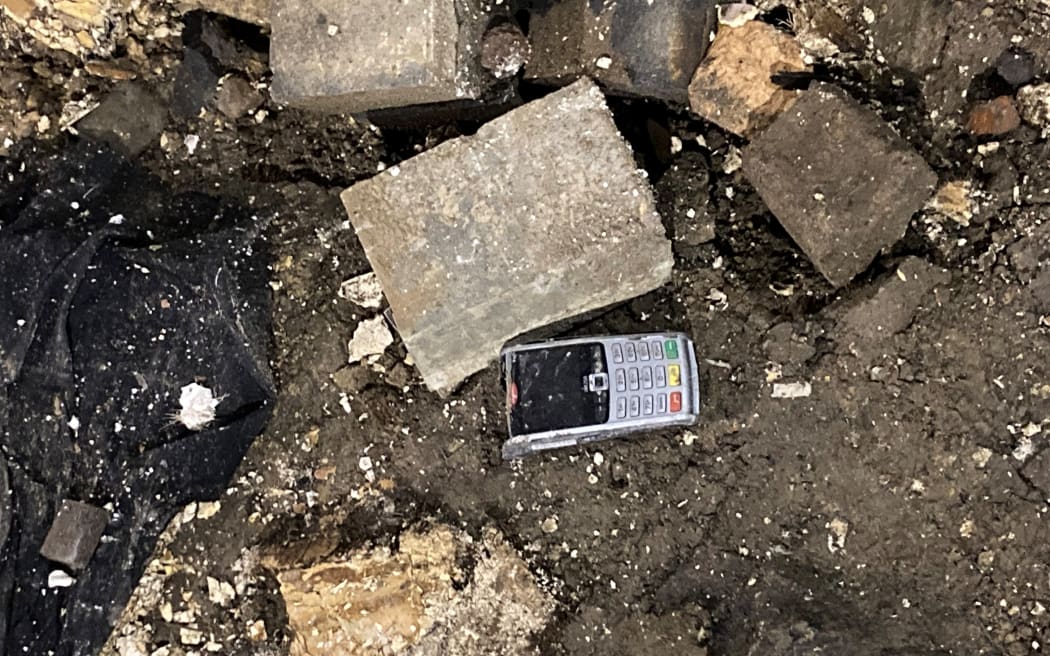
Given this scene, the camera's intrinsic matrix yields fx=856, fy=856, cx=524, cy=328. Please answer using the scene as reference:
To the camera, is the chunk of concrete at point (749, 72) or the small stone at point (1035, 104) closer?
the small stone at point (1035, 104)

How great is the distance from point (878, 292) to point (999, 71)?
0.65m

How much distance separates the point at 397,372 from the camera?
8.28ft

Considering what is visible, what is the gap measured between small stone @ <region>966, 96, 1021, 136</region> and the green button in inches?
38.3

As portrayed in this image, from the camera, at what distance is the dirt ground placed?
2.28 m

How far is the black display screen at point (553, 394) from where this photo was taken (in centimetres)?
223

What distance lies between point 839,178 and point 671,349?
634 millimetres

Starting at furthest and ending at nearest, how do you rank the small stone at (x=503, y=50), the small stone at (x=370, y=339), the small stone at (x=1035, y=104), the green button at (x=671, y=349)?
the small stone at (x=370, y=339) → the small stone at (x=503, y=50) → the green button at (x=671, y=349) → the small stone at (x=1035, y=104)

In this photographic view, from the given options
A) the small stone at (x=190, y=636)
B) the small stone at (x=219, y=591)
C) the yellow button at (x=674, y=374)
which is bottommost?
the small stone at (x=190, y=636)

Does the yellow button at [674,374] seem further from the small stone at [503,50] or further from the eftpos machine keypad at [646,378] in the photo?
the small stone at [503,50]

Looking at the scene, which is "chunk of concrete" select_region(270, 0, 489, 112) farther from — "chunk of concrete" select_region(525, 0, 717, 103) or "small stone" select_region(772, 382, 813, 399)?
"small stone" select_region(772, 382, 813, 399)

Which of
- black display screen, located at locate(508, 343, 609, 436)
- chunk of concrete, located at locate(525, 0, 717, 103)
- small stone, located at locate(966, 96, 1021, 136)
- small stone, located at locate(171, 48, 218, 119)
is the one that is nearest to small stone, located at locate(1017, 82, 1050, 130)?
small stone, located at locate(966, 96, 1021, 136)

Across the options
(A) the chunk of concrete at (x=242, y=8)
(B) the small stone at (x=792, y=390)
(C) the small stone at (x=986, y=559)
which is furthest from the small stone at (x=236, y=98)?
(C) the small stone at (x=986, y=559)

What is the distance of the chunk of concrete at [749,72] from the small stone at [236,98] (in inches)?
52.0

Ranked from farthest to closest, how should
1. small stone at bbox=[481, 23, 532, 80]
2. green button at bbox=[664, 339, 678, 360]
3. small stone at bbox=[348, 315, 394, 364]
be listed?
small stone at bbox=[348, 315, 394, 364] → small stone at bbox=[481, 23, 532, 80] → green button at bbox=[664, 339, 678, 360]
